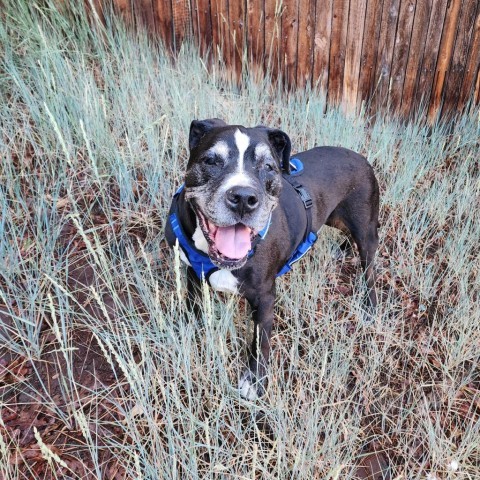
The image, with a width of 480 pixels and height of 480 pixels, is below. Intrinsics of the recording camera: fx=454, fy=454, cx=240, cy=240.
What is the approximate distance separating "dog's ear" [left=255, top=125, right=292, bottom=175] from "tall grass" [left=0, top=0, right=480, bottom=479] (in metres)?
0.68

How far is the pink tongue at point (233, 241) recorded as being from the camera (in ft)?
6.82

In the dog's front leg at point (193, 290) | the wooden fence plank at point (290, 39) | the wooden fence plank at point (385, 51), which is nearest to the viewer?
the dog's front leg at point (193, 290)

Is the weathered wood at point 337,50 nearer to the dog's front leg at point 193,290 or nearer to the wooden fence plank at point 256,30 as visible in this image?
the wooden fence plank at point 256,30

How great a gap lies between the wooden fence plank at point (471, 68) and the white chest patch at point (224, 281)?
3733mm

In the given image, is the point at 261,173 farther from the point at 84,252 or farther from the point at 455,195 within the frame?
the point at 455,195

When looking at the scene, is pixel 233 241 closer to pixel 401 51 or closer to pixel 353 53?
pixel 353 53

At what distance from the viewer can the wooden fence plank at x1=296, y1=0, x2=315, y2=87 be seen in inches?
184

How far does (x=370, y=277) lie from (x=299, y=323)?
75 centimetres

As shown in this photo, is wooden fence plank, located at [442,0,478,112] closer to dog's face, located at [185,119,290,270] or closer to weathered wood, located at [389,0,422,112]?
weathered wood, located at [389,0,422,112]

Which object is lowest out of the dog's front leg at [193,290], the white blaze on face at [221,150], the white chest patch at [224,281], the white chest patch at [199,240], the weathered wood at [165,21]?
the dog's front leg at [193,290]

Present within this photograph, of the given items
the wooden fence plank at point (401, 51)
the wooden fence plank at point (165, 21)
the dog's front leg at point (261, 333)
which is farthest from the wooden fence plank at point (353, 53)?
the dog's front leg at point (261, 333)

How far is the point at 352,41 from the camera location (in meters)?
4.71

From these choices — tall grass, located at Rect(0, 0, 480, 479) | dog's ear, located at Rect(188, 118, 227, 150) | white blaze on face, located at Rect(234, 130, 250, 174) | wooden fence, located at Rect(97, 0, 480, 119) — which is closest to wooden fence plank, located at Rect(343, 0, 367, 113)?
wooden fence, located at Rect(97, 0, 480, 119)

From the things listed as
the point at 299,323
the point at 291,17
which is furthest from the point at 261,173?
the point at 291,17
